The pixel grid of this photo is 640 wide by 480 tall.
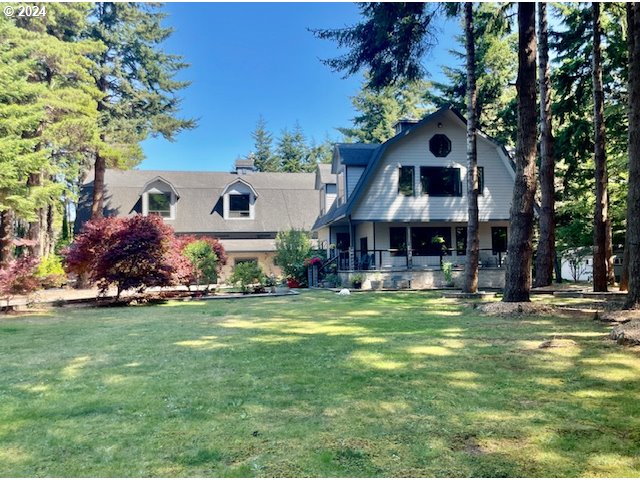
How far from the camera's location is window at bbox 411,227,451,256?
22.2 meters

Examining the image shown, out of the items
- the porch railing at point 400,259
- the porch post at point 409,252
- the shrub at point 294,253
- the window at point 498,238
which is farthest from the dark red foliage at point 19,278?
the window at point 498,238

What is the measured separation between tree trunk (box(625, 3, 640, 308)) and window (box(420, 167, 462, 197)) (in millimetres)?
12611

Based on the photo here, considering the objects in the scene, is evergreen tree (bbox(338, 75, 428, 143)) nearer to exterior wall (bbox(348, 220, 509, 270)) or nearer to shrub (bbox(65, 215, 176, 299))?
exterior wall (bbox(348, 220, 509, 270))

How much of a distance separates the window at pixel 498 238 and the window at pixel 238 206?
1651 centimetres

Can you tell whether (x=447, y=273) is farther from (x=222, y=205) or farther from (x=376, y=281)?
(x=222, y=205)

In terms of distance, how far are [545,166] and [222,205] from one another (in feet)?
72.9

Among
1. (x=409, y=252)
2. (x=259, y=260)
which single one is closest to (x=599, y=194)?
(x=409, y=252)

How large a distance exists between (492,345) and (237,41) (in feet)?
61.3

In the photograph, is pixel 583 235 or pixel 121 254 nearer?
pixel 121 254

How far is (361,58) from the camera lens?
43.9 feet

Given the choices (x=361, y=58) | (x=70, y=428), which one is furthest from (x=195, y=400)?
(x=361, y=58)

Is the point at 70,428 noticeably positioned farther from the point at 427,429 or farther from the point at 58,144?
the point at 58,144

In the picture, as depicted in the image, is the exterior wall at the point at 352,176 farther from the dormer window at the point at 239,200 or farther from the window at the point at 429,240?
the dormer window at the point at 239,200

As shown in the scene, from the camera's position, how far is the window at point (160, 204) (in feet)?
95.7
